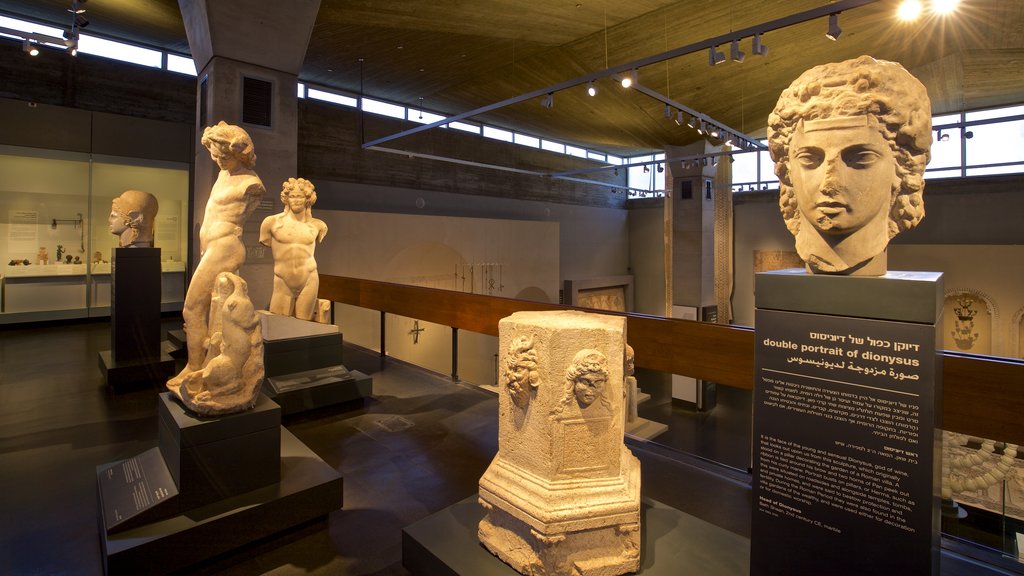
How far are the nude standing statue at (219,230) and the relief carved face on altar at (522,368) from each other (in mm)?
1967

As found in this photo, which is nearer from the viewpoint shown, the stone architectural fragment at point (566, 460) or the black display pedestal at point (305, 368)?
the stone architectural fragment at point (566, 460)

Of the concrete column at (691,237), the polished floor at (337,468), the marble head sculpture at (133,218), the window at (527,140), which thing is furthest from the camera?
the window at (527,140)

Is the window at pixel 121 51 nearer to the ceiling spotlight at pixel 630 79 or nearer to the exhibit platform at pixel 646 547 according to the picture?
the ceiling spotlight at pixel 630 79

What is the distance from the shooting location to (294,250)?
181 inches

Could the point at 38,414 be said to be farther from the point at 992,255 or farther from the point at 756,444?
the point at 992,255

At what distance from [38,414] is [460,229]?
767cm

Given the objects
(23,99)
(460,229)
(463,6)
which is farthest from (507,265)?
(23,99)

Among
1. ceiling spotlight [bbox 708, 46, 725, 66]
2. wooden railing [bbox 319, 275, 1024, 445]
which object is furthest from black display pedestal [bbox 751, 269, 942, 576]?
ceiling spotlight [bbox 708, 46, 725, 66]

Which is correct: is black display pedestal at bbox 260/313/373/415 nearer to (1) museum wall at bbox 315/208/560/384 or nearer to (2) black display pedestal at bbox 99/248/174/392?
(2) black display pedestal at bbox 99/248/174/392

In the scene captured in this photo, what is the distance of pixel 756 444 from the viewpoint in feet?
5.33

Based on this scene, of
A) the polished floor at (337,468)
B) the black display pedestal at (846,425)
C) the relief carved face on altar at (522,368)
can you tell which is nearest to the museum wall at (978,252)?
the polished floor at (337,468)

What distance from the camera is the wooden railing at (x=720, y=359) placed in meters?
2.03

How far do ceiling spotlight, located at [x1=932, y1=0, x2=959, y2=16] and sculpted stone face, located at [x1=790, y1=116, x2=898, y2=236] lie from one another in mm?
4875

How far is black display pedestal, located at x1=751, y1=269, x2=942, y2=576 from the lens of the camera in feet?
4.47
